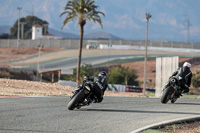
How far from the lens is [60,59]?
3996 inches

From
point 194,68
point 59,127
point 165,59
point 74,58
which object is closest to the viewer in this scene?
point 59,127

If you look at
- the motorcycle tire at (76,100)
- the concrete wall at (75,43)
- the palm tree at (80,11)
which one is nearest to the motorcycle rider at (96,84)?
the motorcycle tire at (76,100)

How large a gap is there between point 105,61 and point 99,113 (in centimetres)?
7706

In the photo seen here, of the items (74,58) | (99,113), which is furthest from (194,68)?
(99,113)

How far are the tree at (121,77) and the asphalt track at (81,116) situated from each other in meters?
55.7

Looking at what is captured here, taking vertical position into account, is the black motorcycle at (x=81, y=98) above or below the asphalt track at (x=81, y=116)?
above

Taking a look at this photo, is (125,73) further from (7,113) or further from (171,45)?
(7,113)

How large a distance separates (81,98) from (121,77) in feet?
197

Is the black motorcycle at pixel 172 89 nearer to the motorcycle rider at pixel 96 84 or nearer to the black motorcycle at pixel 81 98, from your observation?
the motorcycle rider at pixel 96 84

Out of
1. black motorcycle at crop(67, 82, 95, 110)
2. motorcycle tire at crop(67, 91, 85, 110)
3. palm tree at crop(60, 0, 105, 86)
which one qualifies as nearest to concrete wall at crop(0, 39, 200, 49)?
palm tree at crop(60, 0, 105, 86)

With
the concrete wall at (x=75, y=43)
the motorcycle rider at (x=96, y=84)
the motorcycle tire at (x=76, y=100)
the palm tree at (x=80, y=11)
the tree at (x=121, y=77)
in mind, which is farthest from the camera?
the concrete wall at (x=75, y=43)

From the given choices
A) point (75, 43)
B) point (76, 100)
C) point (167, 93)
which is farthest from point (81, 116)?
point (75, 43)

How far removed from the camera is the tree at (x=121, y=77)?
7328 cm

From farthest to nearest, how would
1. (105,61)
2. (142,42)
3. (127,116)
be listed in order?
(142,42) < (105,61) < (127,116)
